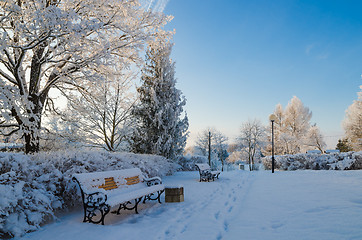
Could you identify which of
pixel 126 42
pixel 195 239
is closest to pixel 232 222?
pixel 195 239

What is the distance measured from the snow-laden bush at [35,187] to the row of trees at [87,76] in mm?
2472

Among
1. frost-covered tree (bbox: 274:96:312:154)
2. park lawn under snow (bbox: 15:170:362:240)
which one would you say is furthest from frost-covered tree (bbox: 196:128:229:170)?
park lawn under snow (bbox: 15:170:362:240)

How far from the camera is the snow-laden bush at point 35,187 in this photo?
3.13m

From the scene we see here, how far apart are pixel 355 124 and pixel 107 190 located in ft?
92.6

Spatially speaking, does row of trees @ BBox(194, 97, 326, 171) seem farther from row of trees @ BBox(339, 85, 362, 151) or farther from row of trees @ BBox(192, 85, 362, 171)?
row of trees @ BBox(339, 85, 362, 151)

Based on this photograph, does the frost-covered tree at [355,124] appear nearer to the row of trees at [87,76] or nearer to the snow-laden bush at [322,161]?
the snow-laden bush at [322,161]

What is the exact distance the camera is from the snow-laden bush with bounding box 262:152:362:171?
13516 mm

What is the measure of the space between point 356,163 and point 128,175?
14644 mm

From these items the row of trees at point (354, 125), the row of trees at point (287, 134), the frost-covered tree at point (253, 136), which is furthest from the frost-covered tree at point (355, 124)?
the frost-covered tree at point (253, 136)

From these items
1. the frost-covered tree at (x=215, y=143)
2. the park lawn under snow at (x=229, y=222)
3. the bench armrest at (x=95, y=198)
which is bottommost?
the park lawn under snow at (x=229, y=222)

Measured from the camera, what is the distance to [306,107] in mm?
34375

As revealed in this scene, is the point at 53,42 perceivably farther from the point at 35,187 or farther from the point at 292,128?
the point at 292,128

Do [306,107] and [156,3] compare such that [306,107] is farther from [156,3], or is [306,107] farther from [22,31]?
[22,31]

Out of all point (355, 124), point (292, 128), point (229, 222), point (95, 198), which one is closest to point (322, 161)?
point (355, 124)
